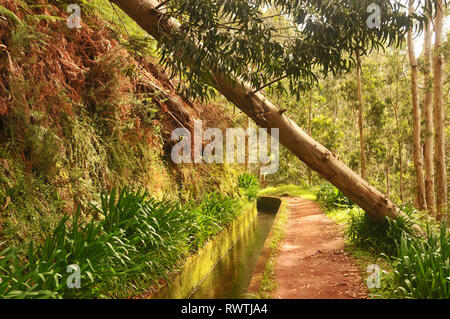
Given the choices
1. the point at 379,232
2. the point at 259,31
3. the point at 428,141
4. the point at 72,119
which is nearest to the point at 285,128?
the point at 259,31

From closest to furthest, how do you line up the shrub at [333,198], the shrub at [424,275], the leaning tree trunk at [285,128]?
the shrub at [424,275]
the leaning tree trunk at [285,128]
the shrub at [333,198]

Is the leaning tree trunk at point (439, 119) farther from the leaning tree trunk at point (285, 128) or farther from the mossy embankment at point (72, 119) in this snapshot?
the mossy embankment at point (72, 119)

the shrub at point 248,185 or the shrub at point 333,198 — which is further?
the shrub at point 248,185

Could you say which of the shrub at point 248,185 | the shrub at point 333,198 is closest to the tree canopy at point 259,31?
the shrub at point 333,198

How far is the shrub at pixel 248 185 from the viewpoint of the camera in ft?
40.7

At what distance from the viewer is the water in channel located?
477 centimetres

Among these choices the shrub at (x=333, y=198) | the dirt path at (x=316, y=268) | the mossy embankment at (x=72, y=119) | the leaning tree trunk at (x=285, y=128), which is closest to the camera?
the mossy embankment at (x=72, y=119)

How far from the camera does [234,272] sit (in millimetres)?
5711

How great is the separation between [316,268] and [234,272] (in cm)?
162

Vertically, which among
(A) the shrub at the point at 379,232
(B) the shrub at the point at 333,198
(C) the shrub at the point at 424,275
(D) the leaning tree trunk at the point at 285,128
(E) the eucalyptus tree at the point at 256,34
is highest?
(E) the eucalyptus tree at the point at 256,34

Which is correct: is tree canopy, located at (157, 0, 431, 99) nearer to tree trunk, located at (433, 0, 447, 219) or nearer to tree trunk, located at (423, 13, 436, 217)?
tree trunk, located at (433, 0, 447, 219)

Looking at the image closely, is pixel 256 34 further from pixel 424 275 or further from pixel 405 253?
pixel 405 253

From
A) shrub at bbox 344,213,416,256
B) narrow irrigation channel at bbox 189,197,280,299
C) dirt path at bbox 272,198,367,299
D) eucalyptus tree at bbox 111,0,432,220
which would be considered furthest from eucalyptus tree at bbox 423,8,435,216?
eucalyptus tree at bbox 111,0,432,220
